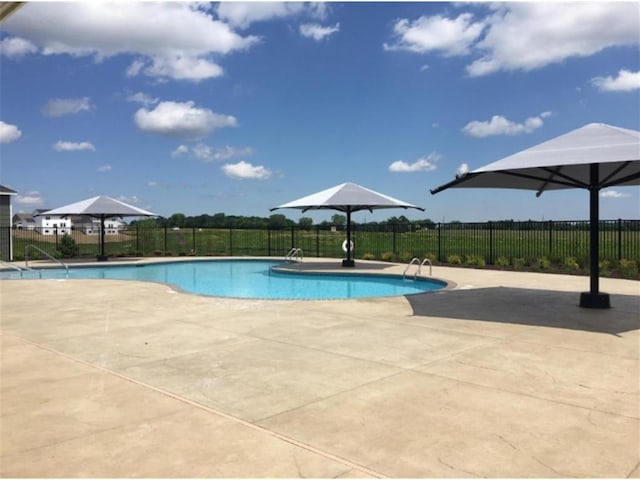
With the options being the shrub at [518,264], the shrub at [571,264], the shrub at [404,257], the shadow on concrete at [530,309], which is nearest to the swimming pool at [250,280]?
the shadow on concrete at [530,309]

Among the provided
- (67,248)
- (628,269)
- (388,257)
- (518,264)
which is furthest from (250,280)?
(67,248)

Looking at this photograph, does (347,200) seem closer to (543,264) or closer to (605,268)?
(543,264)

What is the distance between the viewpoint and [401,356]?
20.0 feet

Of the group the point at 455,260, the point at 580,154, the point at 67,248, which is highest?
the point at 580,154

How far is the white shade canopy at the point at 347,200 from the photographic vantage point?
1748cm

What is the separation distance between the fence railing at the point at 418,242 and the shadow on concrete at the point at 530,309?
24.5ft

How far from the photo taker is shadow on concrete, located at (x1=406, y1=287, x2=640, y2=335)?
807cm

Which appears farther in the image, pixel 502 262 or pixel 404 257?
pixel 404 257

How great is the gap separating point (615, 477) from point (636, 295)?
9.33 metres

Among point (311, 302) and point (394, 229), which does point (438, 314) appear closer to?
point (311, 302)

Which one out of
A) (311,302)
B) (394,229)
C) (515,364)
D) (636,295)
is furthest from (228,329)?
(394,229)

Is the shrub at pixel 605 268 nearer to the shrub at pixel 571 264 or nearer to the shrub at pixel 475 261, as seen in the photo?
the shrub at pixel 571 264

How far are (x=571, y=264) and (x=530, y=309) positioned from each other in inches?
340

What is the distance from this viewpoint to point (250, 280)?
56.7ft
